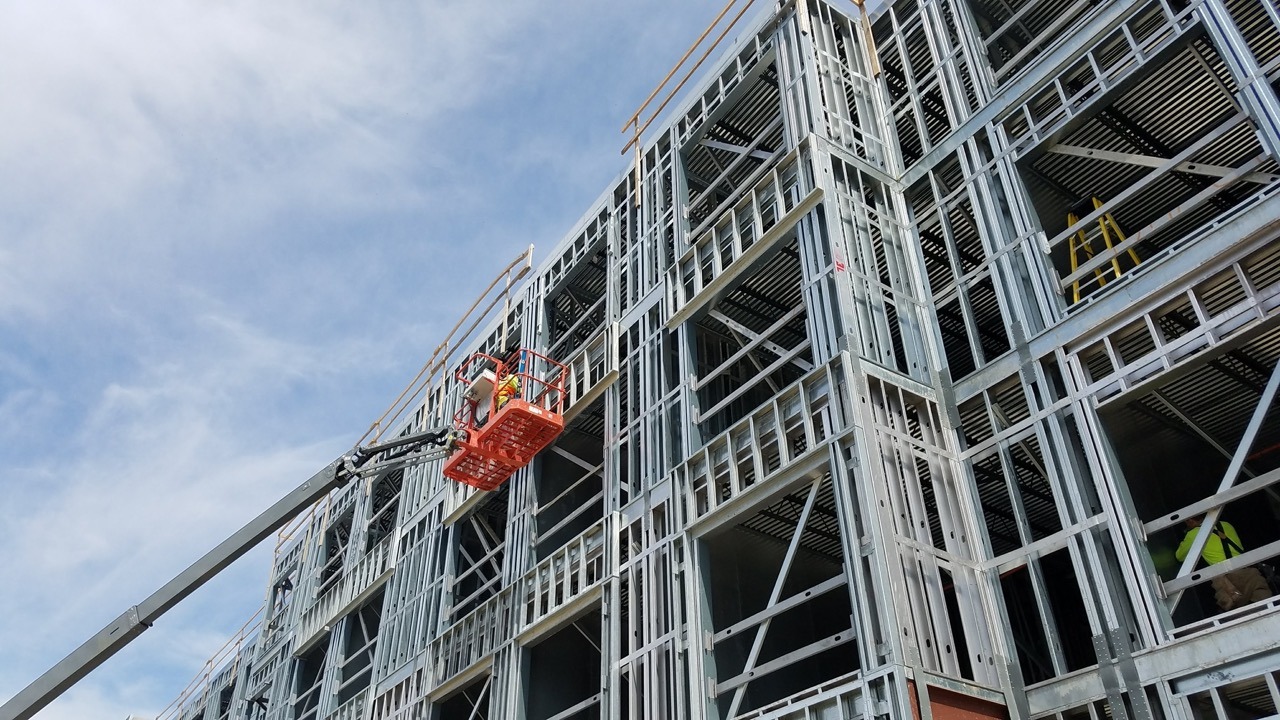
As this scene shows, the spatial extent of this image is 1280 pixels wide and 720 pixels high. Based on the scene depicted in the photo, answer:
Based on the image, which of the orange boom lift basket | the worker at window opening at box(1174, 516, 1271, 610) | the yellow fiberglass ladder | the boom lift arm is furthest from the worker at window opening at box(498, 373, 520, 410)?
the worker at window opening at box(1174, 516, 1271, 610)

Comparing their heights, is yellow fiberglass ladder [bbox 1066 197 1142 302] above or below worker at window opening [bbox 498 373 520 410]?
below

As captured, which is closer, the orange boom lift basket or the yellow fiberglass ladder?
the yellow fiberglass ladder

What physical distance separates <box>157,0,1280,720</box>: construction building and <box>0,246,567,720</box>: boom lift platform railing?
3.15 feet

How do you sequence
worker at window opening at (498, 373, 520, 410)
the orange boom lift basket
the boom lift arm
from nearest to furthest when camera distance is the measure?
the boom lift arm
the orange boom lift basket
worker at window opening at (498, 373, 520, 410)

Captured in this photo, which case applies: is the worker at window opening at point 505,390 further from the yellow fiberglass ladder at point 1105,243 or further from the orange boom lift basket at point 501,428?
the yellow fiberglass ladder at point 1105,243

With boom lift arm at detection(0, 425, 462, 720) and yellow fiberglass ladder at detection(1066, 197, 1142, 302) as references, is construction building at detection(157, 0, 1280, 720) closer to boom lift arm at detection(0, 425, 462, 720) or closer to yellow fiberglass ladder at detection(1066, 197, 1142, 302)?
yellow fiberglass ladder at detection(1066, 197, 1142, 302)

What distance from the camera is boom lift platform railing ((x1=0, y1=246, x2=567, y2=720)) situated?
2084 cm

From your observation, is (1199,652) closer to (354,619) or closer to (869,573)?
(869,573)

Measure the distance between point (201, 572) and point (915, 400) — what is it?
15.5m

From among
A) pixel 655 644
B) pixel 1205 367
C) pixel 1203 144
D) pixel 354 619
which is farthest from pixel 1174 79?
pixel 354 619

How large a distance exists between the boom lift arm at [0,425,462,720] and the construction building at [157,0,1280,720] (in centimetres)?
→ 319

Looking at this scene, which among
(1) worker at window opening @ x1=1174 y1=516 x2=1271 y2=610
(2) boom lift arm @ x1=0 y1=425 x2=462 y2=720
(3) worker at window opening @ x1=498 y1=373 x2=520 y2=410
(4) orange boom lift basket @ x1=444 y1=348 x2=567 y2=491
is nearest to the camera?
(1) worker at window opening @ x1=1174 y1=516 x2=1271 y2=610

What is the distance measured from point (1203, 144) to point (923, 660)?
29.0 ft

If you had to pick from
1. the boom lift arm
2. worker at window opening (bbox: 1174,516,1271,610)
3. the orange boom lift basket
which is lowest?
worker at window opening (bbox: 1174,516,1271,610)
